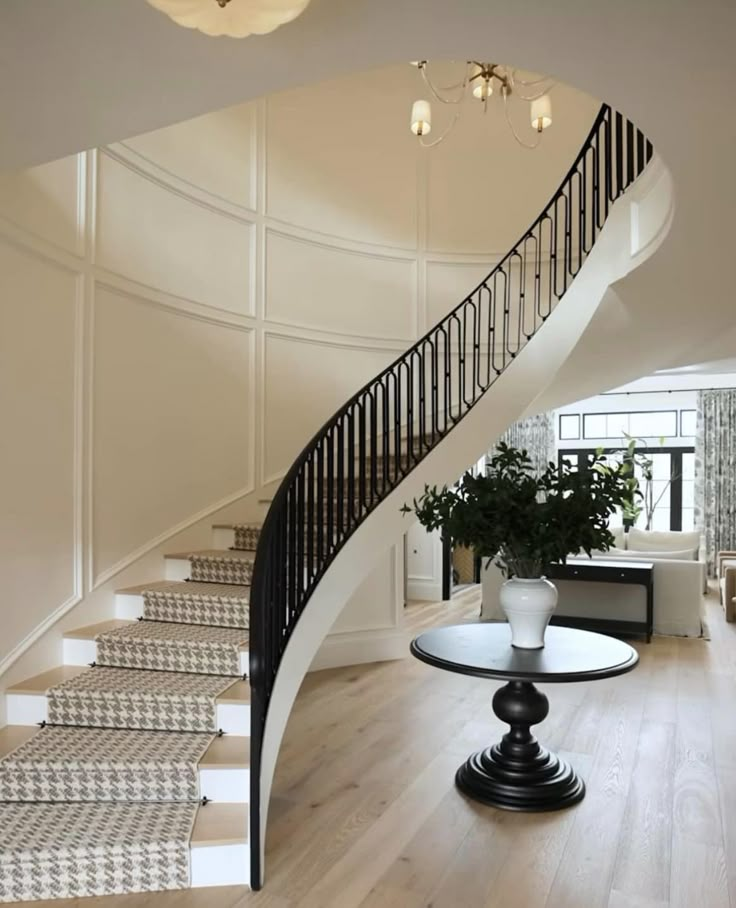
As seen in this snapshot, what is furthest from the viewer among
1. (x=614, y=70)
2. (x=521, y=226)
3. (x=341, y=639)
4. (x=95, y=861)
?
(x=521, y=226)

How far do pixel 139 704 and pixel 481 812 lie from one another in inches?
67.2

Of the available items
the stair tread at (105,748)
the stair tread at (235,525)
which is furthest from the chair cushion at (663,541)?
Answer: the stair tread at (105,748)

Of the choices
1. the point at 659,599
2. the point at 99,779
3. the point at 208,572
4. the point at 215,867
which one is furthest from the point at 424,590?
the point at 215,867

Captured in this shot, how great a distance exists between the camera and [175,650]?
3.60 meters

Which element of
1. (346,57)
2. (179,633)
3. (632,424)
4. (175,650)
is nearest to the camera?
(346,57)

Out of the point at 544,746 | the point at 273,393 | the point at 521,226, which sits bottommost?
the point at 544,746

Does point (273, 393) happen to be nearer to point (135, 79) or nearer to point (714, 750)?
point (135, 79)

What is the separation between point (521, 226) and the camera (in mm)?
6848

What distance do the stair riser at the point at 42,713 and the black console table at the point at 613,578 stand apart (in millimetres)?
4281

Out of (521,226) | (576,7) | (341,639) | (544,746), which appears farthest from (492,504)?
(521,226)

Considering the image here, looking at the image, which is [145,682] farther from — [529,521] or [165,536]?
[529,521]

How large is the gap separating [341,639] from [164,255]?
3.38 meters

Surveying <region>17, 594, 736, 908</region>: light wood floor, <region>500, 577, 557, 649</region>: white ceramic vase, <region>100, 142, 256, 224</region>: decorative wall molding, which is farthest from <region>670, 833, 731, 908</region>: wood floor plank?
<region>100, 142, 256, 224</region>: decorative wall molding

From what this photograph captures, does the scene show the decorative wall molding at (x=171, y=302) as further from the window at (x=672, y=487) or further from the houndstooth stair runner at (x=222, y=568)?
the window at (x=672, y=487)
